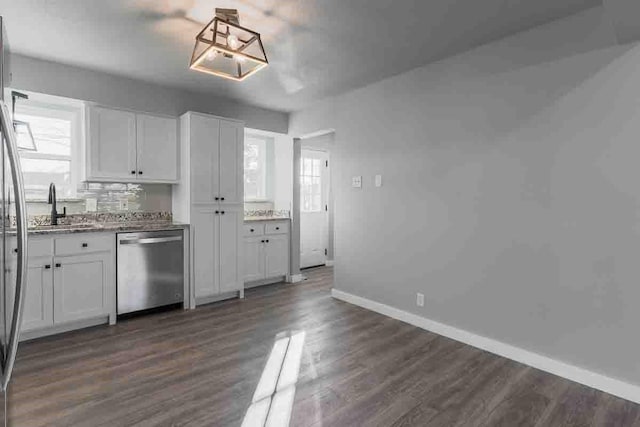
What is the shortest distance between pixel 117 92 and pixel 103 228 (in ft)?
4.75

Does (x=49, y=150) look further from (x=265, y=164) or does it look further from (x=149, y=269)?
(x=265, y=164)

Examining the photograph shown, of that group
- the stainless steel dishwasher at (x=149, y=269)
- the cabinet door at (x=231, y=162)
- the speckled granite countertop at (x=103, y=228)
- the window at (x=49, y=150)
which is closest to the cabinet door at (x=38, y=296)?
the speckled granite countertop at (x=103, y=228)

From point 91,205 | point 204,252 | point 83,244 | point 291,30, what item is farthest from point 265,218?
point 291,30

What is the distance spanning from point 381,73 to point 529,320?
8.30 feet

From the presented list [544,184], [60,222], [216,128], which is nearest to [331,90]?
[216,128]

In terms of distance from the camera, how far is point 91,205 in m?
3.74

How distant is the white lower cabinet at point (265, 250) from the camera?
182 inches

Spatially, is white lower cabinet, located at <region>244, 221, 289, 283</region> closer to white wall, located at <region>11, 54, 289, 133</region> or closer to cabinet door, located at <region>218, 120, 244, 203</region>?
cabinet door, located at <region>218, 120, 244, 203</region>

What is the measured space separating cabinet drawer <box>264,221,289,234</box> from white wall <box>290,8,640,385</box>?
63.6 inches

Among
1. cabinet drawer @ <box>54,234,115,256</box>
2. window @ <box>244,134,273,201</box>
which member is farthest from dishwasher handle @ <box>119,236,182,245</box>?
window @ <box>244,134,273,201</box>

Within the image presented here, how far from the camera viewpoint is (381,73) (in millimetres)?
3457

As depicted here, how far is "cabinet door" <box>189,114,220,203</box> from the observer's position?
386cm

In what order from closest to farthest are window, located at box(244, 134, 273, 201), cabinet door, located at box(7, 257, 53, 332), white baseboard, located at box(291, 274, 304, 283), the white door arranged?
cabinet door, located at box(7, 257, 53, 332) → white baseboard, located at box(291, 274, 304, 283) → window, located at box(244, 134, 273, 201) → the white door

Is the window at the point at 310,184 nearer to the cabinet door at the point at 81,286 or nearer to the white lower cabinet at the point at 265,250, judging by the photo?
the white lower cabinet at the point at 265,250
